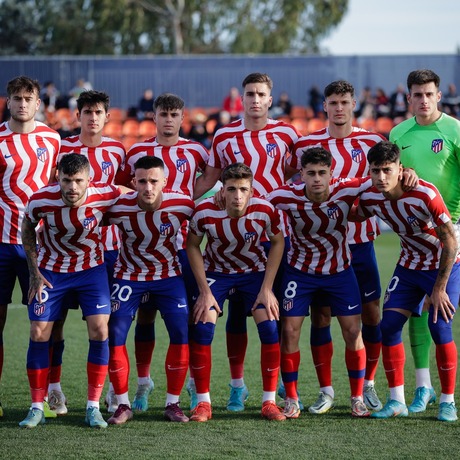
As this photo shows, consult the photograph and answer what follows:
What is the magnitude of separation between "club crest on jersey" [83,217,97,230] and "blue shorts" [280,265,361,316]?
138 centimetres

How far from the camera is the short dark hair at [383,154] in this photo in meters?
5.73

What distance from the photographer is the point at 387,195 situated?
5.89m

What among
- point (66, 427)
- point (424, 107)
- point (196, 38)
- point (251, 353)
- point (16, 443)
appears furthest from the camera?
point (196, 38)

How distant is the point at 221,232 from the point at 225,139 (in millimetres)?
810

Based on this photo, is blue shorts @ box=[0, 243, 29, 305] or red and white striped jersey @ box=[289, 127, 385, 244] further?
red and white striped jersey @ box=[289, 127, 385, 244]

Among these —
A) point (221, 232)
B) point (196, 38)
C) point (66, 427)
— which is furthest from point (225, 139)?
point (196, 38)

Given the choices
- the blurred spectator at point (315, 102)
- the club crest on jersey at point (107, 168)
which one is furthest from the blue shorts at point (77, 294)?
the blurred spectator at point (315, 102)

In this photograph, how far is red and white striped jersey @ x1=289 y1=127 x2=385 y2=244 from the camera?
255 inches

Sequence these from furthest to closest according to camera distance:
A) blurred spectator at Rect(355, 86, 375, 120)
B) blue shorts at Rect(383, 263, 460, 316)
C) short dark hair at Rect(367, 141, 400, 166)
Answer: blurred spectator at Rect(355, 86, 375, 120) < blue shorts at Rect(383, 263, 460, 316) < short dark hair at Rect(367, 141, 400, 166)

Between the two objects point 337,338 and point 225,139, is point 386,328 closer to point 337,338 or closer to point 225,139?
point 225,139

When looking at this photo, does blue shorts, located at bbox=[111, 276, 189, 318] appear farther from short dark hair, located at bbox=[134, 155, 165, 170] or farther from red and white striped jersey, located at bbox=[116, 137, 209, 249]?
short dark hair, located at bbox=[134, 155, 165, 170]

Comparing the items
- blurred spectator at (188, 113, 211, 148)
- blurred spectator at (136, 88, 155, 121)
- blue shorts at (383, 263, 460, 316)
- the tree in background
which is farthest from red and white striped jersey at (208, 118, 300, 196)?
the tree in background

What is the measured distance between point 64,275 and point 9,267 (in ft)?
1.70

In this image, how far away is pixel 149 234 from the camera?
6.14 metres
